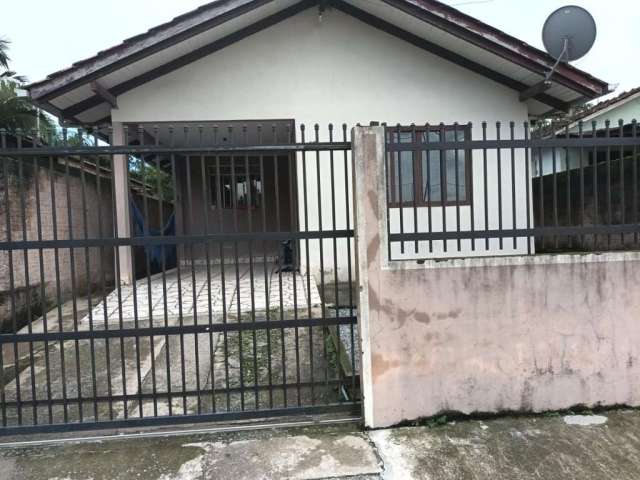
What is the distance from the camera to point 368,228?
3.21 meters

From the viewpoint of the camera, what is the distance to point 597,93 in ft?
22.6

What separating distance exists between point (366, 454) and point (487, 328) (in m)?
1.30

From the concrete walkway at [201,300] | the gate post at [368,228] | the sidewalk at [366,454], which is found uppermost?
the gate post at [368,228]

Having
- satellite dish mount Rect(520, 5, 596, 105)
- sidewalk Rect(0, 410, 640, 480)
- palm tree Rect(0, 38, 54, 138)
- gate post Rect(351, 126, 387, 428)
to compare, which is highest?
palm tree Rect(0, 38, 54, 138)

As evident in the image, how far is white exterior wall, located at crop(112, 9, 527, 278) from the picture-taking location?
24.5ft

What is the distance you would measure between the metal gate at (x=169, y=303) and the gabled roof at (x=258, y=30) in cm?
95

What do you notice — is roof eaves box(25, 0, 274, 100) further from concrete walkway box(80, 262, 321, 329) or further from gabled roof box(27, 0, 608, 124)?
concrete walkway box(80, 262, 321, 329)

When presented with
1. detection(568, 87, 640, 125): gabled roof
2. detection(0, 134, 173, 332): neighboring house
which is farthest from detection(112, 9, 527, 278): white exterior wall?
detection(568, 87, 640, 125): gabled roof

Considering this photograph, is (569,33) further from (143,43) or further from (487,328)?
(143,43)

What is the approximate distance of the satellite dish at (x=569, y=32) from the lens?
5.45 meters

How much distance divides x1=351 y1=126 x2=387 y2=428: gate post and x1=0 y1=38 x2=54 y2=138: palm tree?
9.90m

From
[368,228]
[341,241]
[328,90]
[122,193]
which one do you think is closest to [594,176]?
[368,228]

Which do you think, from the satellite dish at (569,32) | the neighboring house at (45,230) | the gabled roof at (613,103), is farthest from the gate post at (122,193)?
the gabled roof at (613,103)

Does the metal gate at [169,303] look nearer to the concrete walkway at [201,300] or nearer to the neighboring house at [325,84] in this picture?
the concrete walkway at [201,300]
